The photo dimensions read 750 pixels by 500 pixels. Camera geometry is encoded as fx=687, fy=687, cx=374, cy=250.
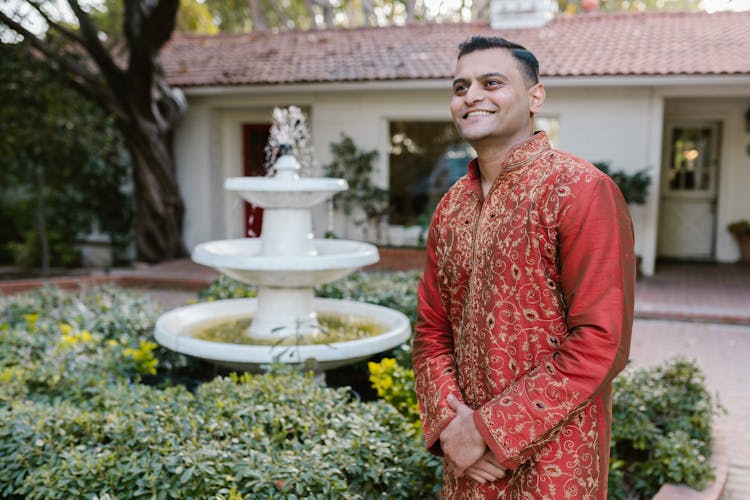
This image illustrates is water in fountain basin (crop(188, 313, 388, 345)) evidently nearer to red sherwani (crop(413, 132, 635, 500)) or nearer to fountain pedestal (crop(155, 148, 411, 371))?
fountain pedestal (crop(155, 148, 411, 371))

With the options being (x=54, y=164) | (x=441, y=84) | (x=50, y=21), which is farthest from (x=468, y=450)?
(x=54, y=164)

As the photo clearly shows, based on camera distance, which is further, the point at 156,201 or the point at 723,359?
the point at 156,201

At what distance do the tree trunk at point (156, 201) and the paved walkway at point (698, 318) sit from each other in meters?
0.60

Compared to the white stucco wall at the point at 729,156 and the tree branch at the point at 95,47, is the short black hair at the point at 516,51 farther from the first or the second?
the white stucco wall at the point at 729,156

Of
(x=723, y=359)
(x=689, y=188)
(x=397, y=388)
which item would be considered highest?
(x=689, y=188)

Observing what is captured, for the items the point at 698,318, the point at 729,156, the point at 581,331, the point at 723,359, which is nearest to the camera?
the point at 581,331

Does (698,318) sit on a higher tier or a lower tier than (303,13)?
lower

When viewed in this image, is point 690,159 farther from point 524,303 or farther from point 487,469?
point 487,469

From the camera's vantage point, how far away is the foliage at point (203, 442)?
276cm

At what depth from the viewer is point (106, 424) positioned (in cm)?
329

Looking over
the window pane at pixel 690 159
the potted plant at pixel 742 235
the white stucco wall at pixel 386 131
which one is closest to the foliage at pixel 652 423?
the white stucco wall at pixel 386 131

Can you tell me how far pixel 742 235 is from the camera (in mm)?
12148

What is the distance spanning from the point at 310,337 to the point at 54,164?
880 centimetres

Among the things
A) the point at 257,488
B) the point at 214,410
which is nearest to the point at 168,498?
the point at 257,488
